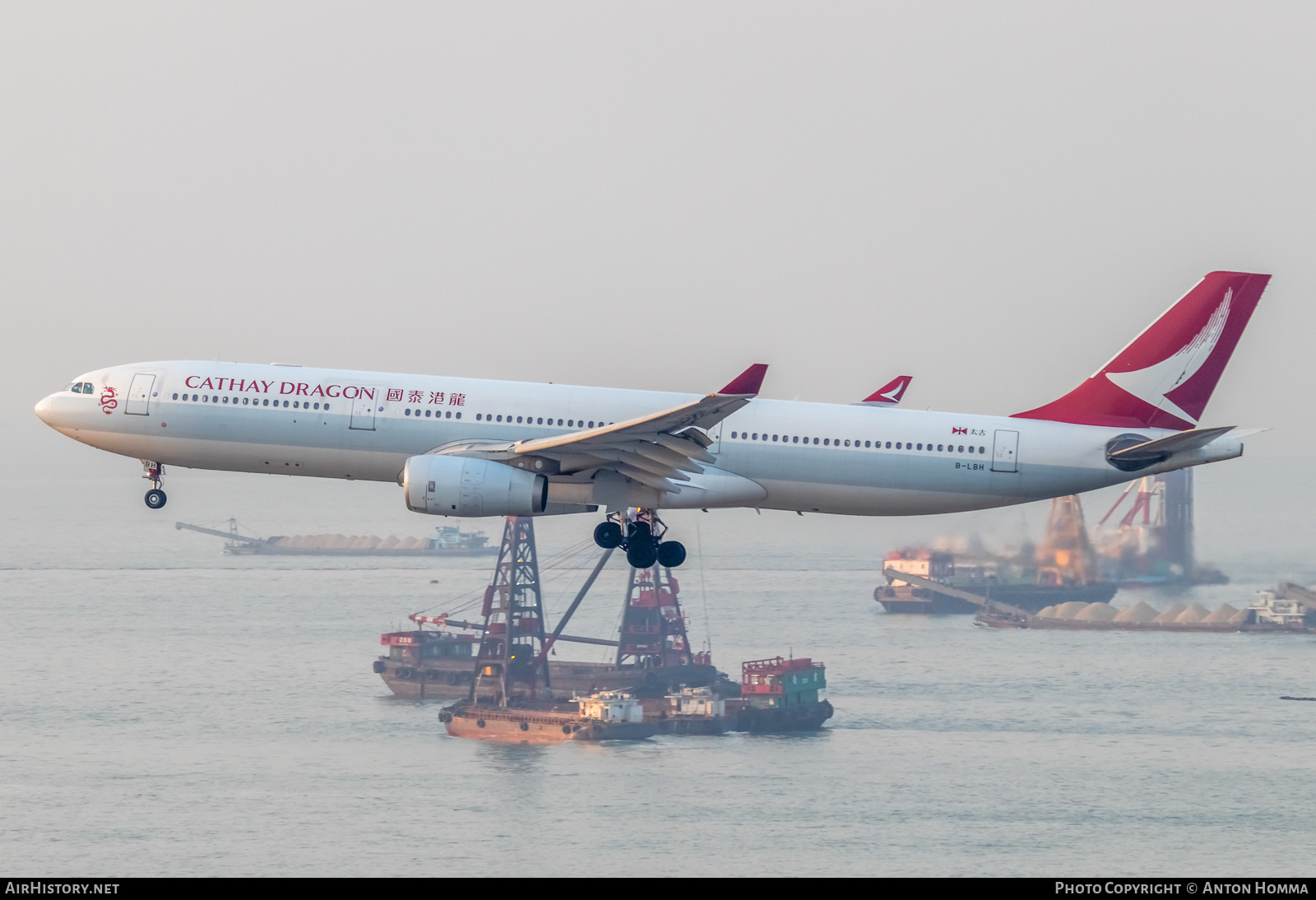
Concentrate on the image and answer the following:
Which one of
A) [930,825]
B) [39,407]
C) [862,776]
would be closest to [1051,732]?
[862,776]

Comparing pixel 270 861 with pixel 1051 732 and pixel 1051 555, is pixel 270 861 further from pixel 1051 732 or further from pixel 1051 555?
pixel 1051 555

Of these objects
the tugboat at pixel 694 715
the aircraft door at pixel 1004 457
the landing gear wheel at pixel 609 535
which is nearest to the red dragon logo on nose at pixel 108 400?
the landing gear wheel at pixel 609 535

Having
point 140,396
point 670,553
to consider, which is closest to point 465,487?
point 670,553

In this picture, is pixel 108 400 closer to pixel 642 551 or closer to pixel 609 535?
pixel 609 535

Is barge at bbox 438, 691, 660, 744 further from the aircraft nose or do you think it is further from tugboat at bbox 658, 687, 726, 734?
the aircraft nose

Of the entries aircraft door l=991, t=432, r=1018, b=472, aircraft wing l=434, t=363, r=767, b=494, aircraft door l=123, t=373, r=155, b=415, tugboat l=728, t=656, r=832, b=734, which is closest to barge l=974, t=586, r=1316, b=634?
tugboat l=728, t=656, r=832, b=734

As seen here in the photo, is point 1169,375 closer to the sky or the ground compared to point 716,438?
closer to the sky
